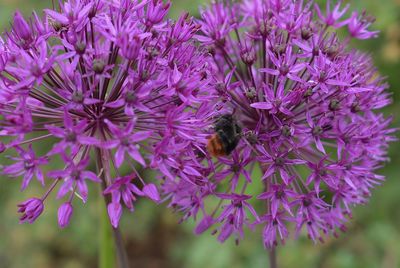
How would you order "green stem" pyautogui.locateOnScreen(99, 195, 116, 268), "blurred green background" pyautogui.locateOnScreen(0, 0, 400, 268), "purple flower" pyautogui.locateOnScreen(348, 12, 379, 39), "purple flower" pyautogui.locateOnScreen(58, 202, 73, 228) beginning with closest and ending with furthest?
1. "purple flower" pyautogui.locateOnScreen(58, 202, 73, 228)
2. "green stem" pyautogui.locateOnScreen(99, 195, 116, 268)
3. "purple flower" pyautogui.locateOnScreen(348, 12, 379, 39)
4. "blurred green background" pyautogui.locateOnScreen(0, 0, 400, 268)

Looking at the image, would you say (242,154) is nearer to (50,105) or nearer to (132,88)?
(132,88)

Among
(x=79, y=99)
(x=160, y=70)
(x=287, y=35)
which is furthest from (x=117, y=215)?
(x=287, y=35)

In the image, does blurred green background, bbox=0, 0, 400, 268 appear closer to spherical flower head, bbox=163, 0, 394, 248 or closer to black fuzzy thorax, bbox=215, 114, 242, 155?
spherical flower head, bbox=163, 0, 394, 248

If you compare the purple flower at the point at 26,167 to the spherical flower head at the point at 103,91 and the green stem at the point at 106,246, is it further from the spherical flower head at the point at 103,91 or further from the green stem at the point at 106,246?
the green stem at the point at 106,246

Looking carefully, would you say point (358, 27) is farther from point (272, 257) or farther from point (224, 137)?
point (272, 257)

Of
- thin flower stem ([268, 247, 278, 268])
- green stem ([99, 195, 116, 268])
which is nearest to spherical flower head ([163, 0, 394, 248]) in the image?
thin flower stem ([268, 247, 278, 268])

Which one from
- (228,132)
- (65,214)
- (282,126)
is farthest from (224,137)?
(65,214)
